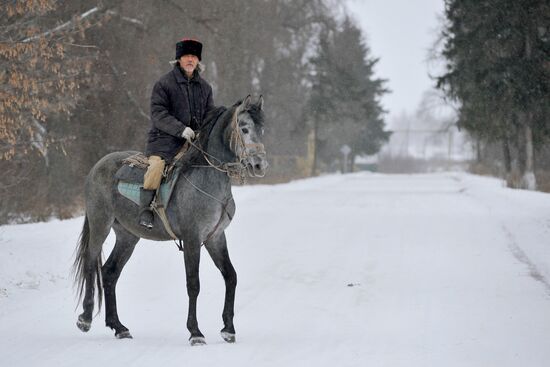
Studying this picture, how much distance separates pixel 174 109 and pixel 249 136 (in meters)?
1.13

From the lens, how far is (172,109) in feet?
25.6

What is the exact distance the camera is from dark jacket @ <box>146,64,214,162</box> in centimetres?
765

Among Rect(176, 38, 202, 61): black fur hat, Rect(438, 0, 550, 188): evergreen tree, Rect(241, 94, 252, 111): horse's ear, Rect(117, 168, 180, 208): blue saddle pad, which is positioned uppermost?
Rect(438, 0, 550, 188): evergreen tree

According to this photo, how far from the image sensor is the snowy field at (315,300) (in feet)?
22.8

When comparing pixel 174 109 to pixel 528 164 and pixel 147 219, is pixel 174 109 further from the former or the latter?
pixel 528 164

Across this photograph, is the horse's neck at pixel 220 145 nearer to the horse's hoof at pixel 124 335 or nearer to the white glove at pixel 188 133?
the white glove at pixel 188 133

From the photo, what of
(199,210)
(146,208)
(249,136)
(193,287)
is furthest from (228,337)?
(249,136)

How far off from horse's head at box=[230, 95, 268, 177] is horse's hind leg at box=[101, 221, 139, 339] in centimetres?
203

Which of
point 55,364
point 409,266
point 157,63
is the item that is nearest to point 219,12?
point 157,63

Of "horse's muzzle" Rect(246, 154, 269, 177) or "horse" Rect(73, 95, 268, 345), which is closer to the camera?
→ "horse's muzzle" Rect(246, 154, 269, 177)

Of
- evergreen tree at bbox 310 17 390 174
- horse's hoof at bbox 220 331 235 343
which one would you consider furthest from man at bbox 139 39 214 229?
evergreen tree at bbox 310 17 390 174

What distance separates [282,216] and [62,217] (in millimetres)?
6220

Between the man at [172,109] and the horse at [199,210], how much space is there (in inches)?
9.1

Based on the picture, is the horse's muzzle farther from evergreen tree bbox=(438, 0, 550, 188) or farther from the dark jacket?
evergreen tree bbox=(438, 0, 550, 188)
